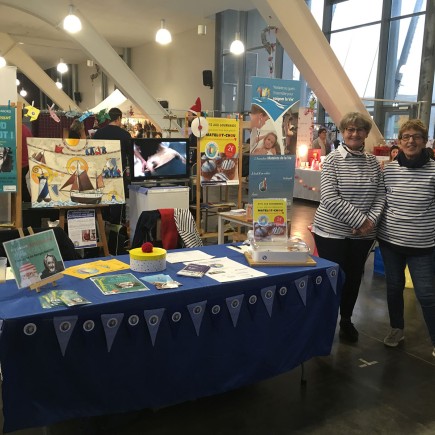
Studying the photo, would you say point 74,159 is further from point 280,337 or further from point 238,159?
point 280,337

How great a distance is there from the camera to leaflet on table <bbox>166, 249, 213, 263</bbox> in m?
2.46

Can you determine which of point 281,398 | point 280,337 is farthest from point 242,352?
point 281,398

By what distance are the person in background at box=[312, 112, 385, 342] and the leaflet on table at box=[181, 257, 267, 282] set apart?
2.49 feet

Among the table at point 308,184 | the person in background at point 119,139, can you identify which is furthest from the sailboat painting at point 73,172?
the table at point 308,184

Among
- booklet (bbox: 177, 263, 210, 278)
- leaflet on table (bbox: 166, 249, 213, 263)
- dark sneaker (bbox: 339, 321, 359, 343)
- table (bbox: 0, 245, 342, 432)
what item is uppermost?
booklet (bbox: 177, 263, 210, 278)

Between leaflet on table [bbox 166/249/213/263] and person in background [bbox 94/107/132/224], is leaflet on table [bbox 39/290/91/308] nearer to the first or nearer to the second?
leaflet on table [bbox 166/249/213/263]

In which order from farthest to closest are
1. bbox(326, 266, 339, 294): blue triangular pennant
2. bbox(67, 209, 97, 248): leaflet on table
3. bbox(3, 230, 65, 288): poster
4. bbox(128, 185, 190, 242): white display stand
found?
bbox(128, 185, 190, 242): white display stand < bbox(67, 209, 97, 248): leaflet on table < bbox(326, 266, 339, 294): blue triangular pennant < bbox(3, 230, 65, 288): poster

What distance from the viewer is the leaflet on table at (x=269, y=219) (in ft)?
8.50

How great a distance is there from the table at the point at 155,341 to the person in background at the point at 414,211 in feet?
1.85

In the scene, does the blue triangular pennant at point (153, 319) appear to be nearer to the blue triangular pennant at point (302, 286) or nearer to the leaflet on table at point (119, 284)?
the leaflet on table at point (119, 284)

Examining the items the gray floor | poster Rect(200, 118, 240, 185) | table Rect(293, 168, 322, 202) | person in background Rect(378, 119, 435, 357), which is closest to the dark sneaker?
the gray floor

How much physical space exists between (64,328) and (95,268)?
533 mm

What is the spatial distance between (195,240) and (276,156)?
1.29 metres

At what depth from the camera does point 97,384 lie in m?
1.89
